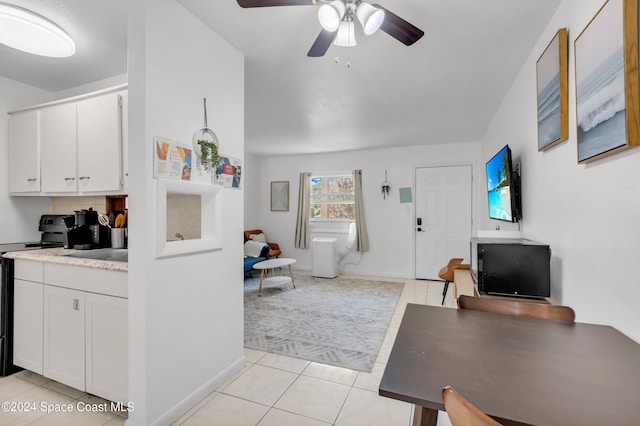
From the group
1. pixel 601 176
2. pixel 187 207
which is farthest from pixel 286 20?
pixel 601 176

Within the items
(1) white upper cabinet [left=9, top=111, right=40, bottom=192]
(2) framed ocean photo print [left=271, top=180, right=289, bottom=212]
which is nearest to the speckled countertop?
(1) white upper cabinet [left=9, top=111, right=40, bottom=192]

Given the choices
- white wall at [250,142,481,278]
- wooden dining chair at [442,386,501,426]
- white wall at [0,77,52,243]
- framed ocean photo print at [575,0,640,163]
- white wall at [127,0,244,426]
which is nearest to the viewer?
wooden dining chair at [442,386,501,426]

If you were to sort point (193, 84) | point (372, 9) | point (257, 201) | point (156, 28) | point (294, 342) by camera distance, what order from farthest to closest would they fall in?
point (257, 201), point (294, 342), point (193, 84), point (156, 28), point (372, 9)

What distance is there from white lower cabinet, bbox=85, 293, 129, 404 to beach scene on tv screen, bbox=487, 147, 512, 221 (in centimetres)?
280

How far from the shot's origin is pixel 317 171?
5.88m

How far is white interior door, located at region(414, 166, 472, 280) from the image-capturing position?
194 inches

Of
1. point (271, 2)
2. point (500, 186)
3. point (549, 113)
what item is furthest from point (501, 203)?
point (271, 2)

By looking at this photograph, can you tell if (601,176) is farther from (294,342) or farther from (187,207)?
(294,342)

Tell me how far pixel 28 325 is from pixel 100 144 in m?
1.37

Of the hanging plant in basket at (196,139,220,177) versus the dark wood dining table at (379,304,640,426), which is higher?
the hanging plant in basket at (196,139,220,177)

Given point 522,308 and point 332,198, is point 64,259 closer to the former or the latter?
point 522,308

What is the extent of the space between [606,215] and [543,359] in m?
0.79

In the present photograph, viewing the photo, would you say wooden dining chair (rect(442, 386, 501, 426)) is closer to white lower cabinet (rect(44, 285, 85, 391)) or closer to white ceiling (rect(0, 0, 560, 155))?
white ceiling (rect(0, 0, 560, 155))

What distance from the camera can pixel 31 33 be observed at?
1.77 meters
